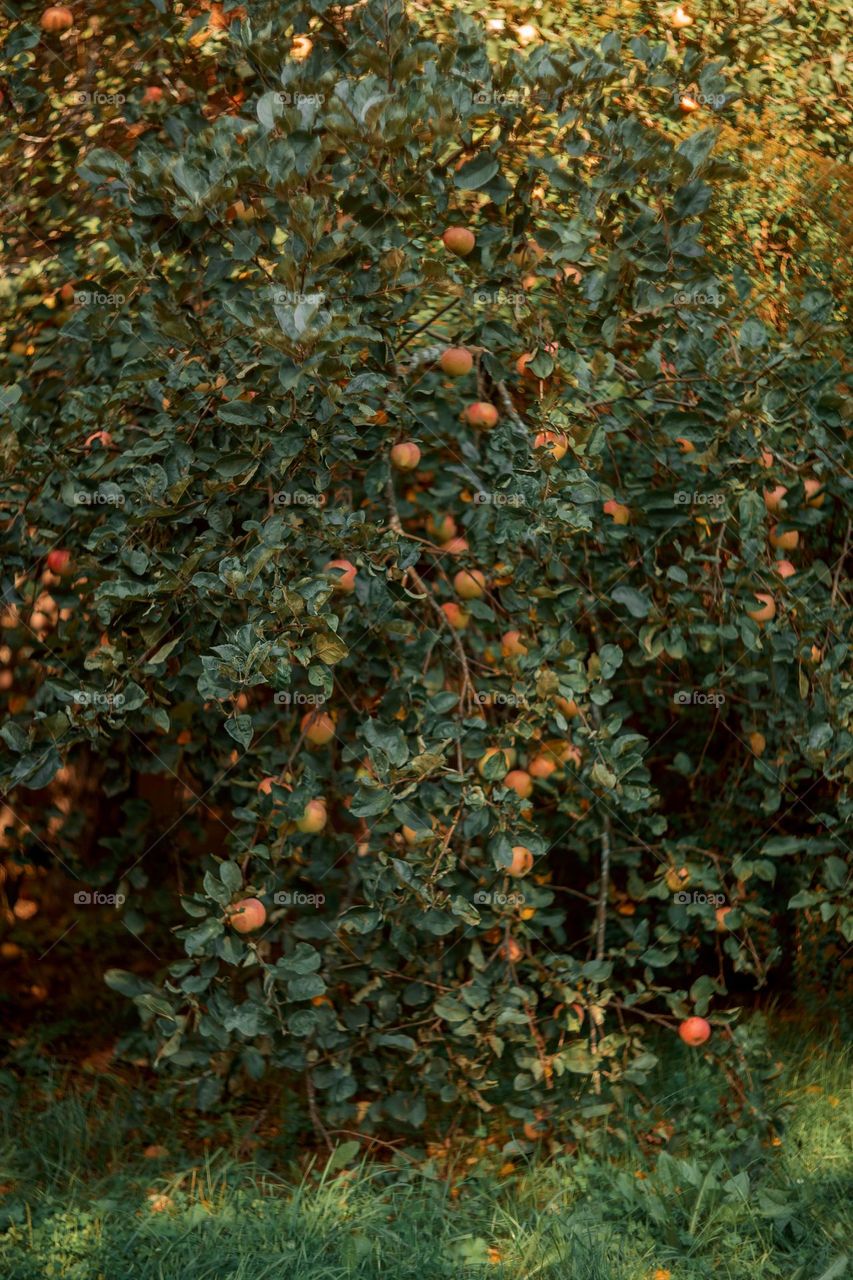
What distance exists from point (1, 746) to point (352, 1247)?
1.22m

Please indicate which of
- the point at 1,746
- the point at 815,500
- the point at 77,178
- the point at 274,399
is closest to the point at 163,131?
the point at 77,178

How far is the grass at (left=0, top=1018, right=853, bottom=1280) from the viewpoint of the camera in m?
2.53

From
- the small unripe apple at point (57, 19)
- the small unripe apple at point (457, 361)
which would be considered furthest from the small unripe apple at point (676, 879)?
the small unripe apple at point (57, 19)

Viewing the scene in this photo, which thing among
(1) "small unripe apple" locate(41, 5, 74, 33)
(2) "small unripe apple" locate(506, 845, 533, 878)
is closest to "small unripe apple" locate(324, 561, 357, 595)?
(2) "small unripe apple" locate(506, 845, 533, 878)

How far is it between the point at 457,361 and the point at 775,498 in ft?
2.33

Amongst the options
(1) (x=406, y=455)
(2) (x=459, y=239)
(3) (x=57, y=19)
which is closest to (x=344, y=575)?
(1) (x=406, y=455)

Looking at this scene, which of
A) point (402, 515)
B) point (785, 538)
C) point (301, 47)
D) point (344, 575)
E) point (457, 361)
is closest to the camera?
point (344, 575)

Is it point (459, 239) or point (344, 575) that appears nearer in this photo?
point (344, 575)

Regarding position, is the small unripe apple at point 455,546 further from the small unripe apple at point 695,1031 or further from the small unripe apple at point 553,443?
the small unripe apple at point 695,1031

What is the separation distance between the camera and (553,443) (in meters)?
2.42

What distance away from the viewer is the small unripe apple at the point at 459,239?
2.52 meters

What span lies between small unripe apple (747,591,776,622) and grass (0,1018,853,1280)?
3.59ft

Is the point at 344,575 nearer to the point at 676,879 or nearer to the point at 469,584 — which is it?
the point at 469,584

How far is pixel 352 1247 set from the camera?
252 cm
